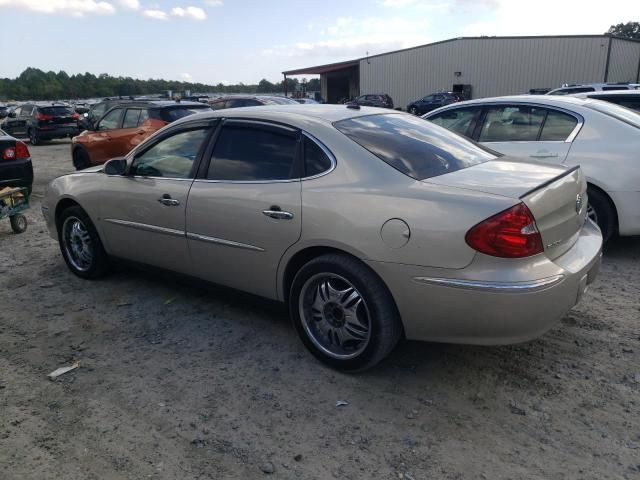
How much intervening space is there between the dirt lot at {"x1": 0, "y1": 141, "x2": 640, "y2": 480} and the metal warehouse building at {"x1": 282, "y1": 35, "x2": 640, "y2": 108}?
34.8 meters

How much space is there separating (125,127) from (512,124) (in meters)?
7.88

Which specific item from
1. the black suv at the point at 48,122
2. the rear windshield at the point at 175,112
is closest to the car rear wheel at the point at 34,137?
the black suv at the point at 48,122

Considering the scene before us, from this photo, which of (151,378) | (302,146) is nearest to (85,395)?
(151,378)

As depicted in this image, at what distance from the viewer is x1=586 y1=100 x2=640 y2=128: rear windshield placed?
5.18 meters

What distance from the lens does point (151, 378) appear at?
3.34 m

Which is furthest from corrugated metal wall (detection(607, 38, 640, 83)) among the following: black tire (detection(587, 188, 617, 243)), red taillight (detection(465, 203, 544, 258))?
red taillight (detection(465, 203, 544, 258))

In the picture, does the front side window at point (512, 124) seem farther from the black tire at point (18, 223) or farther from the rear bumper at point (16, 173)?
the rear bumper at point (16, 173)

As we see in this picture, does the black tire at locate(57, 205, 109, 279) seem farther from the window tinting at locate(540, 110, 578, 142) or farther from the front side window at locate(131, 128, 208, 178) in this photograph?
the window tinting at locate(540, 110, 578, 142)

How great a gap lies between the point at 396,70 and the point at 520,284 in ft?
136

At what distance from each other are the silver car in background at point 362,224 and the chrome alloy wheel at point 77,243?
77cm

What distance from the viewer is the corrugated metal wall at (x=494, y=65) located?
34062 millimetres

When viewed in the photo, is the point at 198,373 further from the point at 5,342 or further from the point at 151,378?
the point at 5,342

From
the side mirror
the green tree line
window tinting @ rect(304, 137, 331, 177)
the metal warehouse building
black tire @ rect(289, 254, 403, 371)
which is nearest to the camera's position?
black tire @ rect(289, 254, 403, 371)

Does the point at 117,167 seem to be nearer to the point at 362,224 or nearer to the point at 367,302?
the point at 362,224
